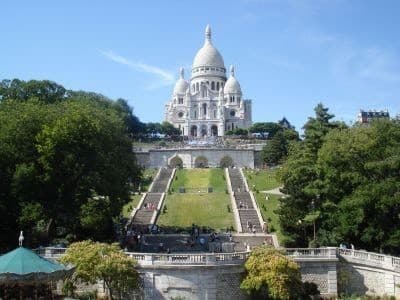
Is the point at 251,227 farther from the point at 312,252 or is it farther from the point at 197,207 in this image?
the point at 312,252

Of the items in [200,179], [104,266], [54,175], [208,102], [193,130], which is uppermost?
[208,102]

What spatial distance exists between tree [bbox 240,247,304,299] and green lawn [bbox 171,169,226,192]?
36020 millimetres

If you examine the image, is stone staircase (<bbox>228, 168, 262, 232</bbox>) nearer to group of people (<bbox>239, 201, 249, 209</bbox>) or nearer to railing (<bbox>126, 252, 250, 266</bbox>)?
group of people (<bbox>239, 201, 249, 209</bbox>)

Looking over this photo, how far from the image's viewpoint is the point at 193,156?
10119 cm

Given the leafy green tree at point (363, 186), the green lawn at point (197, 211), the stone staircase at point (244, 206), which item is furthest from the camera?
the green lawn at point (197, 211)

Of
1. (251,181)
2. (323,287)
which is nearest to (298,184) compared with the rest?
(323,287)

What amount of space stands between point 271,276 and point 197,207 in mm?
26556

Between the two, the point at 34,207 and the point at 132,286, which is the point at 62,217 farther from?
the point at 132,286

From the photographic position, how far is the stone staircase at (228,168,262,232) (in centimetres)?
4739

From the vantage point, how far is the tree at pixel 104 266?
1105 inches

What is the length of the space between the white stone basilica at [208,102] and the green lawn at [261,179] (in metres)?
62.1

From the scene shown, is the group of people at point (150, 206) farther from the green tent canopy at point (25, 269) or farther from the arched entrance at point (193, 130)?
the arched entrance at point (193, 130)

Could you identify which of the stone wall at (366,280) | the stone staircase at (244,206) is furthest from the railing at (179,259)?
the stone staircase at (244,206)

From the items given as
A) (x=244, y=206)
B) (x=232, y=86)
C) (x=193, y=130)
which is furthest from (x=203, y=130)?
(x=244, y=206)
